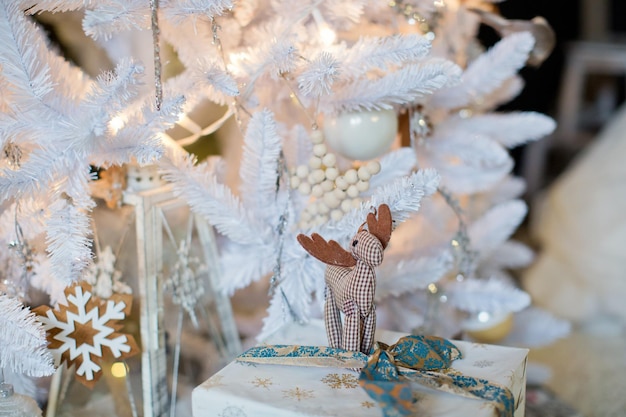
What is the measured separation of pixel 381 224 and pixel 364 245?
0.03 m

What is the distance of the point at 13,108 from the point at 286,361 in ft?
1.38

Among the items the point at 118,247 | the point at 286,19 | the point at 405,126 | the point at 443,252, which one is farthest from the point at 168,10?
the point at 443,252

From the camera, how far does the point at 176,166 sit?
824 millimetres

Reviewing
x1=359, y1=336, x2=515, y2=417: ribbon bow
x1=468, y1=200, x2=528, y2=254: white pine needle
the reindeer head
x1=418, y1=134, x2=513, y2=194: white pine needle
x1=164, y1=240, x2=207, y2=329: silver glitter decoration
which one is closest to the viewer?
x1=359, y1=336, x2=515, y2=417: ribbon bow

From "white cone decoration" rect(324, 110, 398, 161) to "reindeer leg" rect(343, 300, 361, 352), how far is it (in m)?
0.26

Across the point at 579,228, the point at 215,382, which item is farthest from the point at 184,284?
the point at 579,228

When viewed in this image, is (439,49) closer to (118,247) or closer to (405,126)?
(405,126)

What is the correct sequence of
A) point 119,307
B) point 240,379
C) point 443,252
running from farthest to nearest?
point 443,252 → point 119,307 → point 240,379

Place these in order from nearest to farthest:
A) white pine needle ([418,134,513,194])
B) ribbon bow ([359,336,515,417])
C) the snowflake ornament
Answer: ribbon bow ([359,336,515,417]) → the snowflake ornament → white pine needle ([418,134,513,194])

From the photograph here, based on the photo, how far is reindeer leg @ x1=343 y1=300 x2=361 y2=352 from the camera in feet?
2.33

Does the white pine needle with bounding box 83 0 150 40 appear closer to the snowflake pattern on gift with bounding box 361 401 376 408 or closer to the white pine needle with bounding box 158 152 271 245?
Result: the white pine needle with bounding box 158 152 271 245

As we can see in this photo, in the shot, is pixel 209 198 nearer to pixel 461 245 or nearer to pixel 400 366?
pixel 400 366

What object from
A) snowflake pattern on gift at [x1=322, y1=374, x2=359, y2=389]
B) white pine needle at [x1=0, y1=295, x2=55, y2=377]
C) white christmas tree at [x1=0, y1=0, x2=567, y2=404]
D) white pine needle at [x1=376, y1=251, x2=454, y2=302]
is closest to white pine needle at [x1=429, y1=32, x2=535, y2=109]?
white christmas tree at [x1=0, y1=0, x2=567, y2=404]

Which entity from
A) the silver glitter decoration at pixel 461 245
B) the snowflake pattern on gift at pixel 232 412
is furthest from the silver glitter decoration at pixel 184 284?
the silver glitter decoration at pixel 461 245
